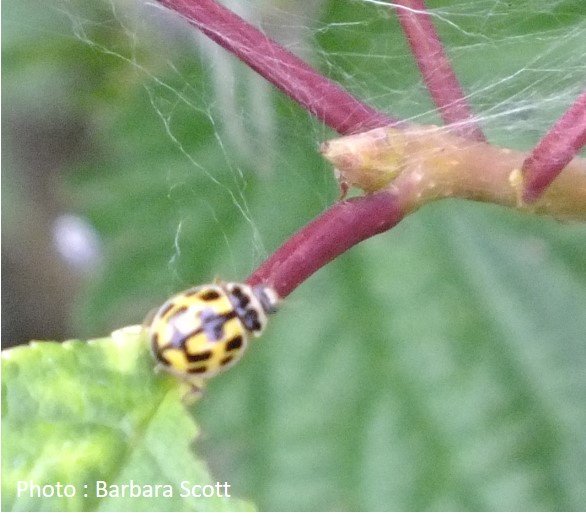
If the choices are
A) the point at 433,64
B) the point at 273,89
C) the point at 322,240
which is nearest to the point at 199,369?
the point at 322,240

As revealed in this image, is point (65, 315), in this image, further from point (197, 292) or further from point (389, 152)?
point (389, 152)

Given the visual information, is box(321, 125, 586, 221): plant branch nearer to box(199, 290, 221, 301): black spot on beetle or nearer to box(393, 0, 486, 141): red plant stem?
box(393, 0, 486, 141): red plant stem

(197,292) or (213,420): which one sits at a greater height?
(197,292)

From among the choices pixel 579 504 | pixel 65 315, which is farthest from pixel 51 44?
pixel 579 504

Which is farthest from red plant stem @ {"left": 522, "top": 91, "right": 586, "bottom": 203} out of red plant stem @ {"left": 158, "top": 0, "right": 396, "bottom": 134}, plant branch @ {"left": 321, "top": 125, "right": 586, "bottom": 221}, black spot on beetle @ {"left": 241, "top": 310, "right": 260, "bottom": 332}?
black spot on beetle @ {"left": 241, "top": 310, "right": 260, "bottom": 332}

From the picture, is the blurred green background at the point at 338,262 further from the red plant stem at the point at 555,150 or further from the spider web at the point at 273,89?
the red plant stem at the point at 555,150

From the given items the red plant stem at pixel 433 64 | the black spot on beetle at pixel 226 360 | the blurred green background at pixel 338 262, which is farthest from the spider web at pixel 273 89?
the black spot on beetle at pixel 226 360
